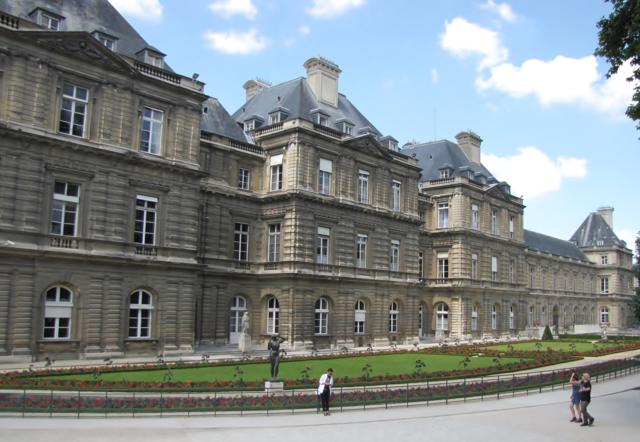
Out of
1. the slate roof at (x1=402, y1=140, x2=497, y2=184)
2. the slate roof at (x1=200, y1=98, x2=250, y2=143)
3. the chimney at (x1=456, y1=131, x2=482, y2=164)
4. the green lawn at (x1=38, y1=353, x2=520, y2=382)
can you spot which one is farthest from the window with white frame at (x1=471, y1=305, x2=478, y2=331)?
the slate roof at (x1=200, y1=98, x2=250, y2=143)

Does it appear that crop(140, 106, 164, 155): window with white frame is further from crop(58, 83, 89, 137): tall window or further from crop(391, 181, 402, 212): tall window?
crop(391, 181, 402, 212): tall window

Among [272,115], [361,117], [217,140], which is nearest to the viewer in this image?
[217,140]

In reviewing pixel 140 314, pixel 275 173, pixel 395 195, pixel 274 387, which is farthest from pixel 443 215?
pixel 274 387

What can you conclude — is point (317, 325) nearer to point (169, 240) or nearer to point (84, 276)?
point (169, 240)

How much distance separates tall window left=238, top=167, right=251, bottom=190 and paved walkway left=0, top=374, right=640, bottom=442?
25.4 meters

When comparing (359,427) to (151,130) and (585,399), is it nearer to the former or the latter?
(585,399)

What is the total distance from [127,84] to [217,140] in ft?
31.1

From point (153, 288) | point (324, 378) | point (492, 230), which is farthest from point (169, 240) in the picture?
point (492, 230)

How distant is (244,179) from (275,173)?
86.7 inches

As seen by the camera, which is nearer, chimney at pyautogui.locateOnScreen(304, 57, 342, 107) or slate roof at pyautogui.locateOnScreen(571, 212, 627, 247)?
chimney at pyautogui.locateOnScreen(304, 57, 342, 107)

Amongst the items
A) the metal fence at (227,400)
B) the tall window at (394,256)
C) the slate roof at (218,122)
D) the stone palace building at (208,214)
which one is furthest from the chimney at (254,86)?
the metal fence at (227,400)

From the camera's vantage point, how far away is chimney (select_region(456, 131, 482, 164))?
222 feet

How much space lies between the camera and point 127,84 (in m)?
31.9

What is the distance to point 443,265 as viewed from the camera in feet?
199
